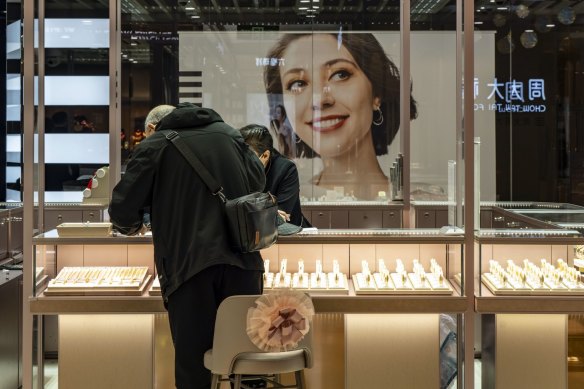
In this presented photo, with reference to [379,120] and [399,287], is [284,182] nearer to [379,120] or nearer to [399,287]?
[399,287]

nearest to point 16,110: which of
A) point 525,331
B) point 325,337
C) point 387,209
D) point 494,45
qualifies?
point 387,209

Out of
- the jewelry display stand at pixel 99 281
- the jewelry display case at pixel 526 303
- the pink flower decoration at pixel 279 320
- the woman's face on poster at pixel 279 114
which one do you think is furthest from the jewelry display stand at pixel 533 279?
the woman's face on poster at pixel 279 114

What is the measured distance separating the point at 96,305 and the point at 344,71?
5786 millimetres

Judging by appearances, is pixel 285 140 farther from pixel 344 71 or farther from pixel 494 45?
pixel 494 45

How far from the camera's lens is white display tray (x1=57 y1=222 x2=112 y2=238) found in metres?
3.59

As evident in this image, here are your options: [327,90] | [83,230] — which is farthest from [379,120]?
[83,230]

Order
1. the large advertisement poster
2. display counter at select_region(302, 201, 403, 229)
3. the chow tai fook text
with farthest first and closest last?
the chow tai fook text → the large advertisement poster → display counter at select_region(302, 201, 403, 229)

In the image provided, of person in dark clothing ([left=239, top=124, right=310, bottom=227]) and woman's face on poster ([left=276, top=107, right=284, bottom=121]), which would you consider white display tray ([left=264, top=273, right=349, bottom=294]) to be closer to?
person in dark clothing ([left=239, top=124, right=310, bottom=227])

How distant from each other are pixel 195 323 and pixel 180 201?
0.48m

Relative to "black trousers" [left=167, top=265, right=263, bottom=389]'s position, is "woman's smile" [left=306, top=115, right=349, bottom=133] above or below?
above

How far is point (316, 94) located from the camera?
8641mm

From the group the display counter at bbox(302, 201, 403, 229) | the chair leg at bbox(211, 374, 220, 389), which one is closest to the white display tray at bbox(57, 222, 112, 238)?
the chair leg at bbox(211, 374, 220, 389)

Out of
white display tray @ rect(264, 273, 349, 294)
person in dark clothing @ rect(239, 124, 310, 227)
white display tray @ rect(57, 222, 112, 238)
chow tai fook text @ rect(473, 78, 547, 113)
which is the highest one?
chow tai fook text @ rect(473, 78, 547, 113)

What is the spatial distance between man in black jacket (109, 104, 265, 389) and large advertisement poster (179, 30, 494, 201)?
564cm
